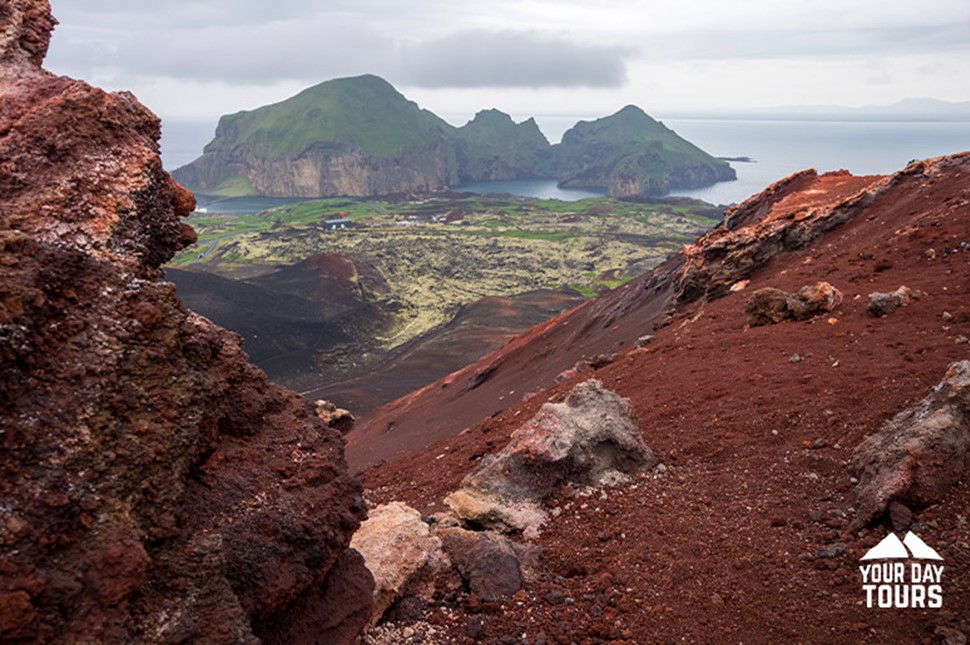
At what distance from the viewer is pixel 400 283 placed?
8012 centimetres

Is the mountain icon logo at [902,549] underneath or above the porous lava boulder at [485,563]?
above

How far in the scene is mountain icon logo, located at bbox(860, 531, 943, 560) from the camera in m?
5.95

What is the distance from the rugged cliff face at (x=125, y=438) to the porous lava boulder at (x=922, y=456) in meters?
5.41

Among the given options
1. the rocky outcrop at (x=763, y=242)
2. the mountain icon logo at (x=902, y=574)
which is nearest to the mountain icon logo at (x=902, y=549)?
the mountain icon logo at (x=902, y=574)

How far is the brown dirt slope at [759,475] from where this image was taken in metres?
6.03

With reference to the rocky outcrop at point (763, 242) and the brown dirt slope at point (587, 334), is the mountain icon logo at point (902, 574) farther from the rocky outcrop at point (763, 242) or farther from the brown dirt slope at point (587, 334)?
the rocky outcrop at point (763, 242)

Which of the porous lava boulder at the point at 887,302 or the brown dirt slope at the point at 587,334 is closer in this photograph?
the porous lava boulder at the point at 887,302

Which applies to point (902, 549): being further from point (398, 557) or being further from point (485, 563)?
point (398, 557)

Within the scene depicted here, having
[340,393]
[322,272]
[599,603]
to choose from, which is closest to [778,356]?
[599,603]

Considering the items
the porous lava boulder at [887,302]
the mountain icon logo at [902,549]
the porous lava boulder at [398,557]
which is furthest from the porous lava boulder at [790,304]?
the porous lava boulder at [398,557]

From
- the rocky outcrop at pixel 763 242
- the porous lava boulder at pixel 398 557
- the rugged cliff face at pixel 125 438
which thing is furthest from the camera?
the rocky outcrop at pixel 763 242

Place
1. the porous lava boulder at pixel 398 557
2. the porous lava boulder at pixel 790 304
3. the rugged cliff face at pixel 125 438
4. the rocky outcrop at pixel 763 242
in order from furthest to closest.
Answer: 1. the rocky outcrop at pixel 763 242
2. the porous lava boulder at pixel 790 304
3. the porous lava boulder at pixel 398 557
4. the rugged cliff face at pixel 125 438

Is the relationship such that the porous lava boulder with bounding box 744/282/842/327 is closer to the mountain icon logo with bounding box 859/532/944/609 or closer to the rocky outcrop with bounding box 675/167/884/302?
the rocky outcrop with bounding box 675/167/884/302

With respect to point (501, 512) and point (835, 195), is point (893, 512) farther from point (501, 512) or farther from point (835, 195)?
point (835, 195)
